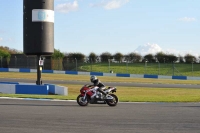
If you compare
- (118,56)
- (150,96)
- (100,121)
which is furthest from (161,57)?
(100,121)

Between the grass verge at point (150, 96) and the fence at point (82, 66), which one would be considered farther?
the fence at point (82, 66)

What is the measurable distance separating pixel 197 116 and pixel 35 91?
42.8 feet

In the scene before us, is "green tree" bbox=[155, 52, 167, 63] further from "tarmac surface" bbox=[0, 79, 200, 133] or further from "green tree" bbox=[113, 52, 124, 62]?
"tarmac surface" bbox=[0, 79, 200, 133]

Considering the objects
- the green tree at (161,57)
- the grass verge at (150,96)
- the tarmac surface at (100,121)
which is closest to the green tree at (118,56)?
the green tree at (161,57)

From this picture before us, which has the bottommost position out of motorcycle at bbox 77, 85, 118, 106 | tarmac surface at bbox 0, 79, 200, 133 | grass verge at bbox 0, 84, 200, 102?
grass verge at bbox 0, 84, 200, 102

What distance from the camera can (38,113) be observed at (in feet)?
41.9

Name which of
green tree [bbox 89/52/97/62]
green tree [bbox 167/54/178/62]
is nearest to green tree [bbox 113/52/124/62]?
green tree [bbox 89/52/97/62]

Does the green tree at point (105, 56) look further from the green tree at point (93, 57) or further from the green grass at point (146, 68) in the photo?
the green grass at point (146, 68)

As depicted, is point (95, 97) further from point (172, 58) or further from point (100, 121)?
point (172, 58)

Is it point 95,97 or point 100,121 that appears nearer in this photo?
point 100,121

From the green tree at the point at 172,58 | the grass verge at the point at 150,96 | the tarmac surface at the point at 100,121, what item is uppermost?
the green tree at the point at 172,58

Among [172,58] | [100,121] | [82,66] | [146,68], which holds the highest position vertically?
[172,58]

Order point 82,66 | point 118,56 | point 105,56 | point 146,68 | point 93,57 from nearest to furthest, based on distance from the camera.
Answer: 1. point 146,68
2. point 82,66
3. point 93,57
4. point 105,56
5. point 118,56

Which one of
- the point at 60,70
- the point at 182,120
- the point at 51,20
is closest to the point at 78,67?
the point at 60,70
